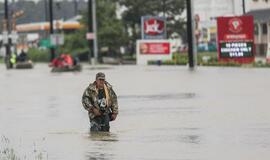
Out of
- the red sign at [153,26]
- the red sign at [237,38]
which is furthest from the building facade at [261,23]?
the red sign at [237,38]

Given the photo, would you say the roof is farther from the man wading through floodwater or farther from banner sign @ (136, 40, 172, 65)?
the man wading through floodwater

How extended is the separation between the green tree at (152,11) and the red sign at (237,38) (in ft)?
→ 111

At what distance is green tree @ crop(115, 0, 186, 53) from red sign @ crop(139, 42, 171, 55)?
18047 mm

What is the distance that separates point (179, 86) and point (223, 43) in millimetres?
19833

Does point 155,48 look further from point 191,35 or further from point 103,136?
point 103,136

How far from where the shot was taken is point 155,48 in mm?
69750

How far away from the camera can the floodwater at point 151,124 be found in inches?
579

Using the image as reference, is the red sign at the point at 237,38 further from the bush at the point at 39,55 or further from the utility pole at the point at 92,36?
the bush at the point at 39,55

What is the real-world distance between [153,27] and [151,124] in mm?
50110

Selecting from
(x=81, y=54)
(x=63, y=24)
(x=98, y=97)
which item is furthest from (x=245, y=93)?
(x=63, y=24)

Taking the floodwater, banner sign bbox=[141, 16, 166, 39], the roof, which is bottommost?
the floodwater

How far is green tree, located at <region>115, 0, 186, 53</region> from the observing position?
88750mm

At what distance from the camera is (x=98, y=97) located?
17.2 meters

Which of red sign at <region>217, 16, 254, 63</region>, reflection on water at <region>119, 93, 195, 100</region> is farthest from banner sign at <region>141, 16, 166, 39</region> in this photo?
reflection on water at <region>119, 93, 195, 100</region>
